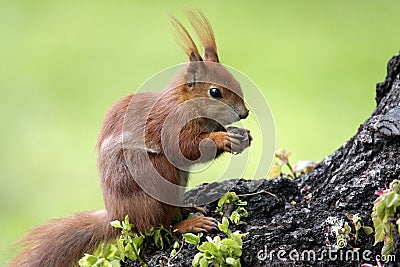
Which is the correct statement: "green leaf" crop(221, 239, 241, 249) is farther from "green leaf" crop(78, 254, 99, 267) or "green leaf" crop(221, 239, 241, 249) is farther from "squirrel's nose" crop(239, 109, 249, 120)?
"squirrel's nose" crop(239, 109, 249, 120)

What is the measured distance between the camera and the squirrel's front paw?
1663 mm

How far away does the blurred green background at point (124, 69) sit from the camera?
3896 millimetres

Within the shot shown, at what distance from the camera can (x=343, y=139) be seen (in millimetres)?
3854

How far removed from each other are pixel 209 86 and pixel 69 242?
502 mm

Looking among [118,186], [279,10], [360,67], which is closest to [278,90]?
[360,67]

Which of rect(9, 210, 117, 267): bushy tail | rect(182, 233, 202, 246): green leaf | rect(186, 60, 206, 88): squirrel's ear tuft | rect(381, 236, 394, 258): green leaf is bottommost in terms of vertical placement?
rect(381, 236, 394, 258): green leaf

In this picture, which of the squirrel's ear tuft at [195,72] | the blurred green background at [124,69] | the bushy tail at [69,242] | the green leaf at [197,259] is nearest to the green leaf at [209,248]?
the green leaf at [197,259]

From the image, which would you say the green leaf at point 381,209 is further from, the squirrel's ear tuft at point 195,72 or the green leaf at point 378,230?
the squirrel's ear tuft at point 195,72

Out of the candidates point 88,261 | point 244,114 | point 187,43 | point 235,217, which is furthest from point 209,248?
point 187,43

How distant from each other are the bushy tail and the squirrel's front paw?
0.35 meters

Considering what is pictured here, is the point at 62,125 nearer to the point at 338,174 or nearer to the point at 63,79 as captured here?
the point at 63,79

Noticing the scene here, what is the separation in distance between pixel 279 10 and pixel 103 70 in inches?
55.3

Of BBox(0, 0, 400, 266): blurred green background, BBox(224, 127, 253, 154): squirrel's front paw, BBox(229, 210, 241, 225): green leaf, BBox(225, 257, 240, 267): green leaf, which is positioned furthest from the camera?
BBox(0, 0, 400, 266): blurred green background

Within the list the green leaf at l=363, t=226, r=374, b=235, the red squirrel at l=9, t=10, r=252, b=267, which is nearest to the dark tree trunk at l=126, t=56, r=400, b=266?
the green leaf at l=363, t=226, r=374, b=235
